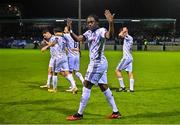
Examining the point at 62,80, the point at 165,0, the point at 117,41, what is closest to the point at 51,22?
the point at 117,41

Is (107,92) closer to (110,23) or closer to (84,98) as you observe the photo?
(84,98)

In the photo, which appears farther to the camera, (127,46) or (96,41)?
(127,46)

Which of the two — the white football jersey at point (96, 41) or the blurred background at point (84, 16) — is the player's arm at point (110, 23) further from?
the blurred background at point (84, 16)

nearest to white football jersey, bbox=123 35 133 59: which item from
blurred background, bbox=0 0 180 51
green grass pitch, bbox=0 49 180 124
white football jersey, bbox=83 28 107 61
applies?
green grass pitch, bbox=0 49 180 124

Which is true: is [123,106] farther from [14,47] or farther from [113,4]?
[113,4]

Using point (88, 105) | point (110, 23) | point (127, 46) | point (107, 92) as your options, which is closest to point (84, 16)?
point (127, 46)

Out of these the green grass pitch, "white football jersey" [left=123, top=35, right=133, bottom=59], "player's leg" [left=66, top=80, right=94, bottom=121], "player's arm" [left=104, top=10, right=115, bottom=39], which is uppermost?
"player's arm" [left=104, top=10, right=115, bottom=39]

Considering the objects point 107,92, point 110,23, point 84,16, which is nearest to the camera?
point 110,23

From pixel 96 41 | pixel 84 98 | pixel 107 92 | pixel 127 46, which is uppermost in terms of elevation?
pixel 96 41

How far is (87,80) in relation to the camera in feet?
37.4

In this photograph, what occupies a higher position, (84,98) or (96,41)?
(96,41)

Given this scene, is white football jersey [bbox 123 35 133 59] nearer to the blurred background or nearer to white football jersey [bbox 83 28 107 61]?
white football jersey [bbox 83 28 107 61]

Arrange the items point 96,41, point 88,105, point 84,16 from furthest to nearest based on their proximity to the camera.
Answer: point 84,16, point 88,105, point 96,41

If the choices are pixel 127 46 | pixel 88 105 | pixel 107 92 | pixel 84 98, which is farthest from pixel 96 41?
pixel 127 46
